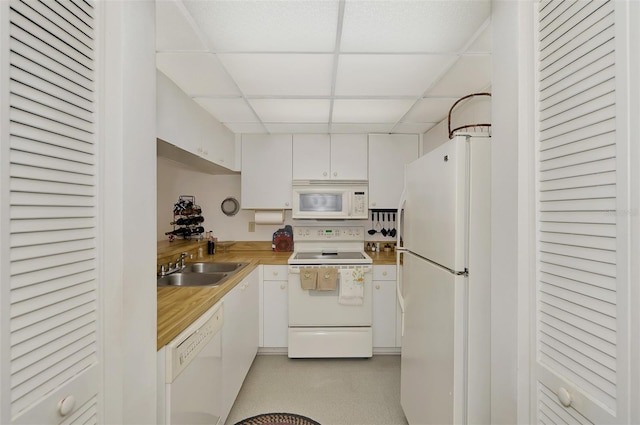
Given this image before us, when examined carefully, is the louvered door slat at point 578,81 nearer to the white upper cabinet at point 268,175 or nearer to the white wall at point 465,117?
the white wall at point 465,117

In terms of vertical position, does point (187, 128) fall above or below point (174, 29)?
below

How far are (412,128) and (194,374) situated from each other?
8.90 ft

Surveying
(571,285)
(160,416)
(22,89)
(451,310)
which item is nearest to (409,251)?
(451,310)

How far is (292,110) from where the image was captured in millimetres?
2508

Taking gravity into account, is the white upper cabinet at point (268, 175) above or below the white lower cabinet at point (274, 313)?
above

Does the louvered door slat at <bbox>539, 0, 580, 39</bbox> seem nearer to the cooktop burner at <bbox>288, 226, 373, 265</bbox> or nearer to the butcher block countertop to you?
the butcher block countertop

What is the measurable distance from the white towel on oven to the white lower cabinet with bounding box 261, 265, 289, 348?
0.53m

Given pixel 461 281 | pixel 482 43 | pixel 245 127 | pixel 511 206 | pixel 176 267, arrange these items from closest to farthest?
1. pixel 511 206
2. pixel 461 281
3. pixel 482 43
4. pixel 176 267
5. pixel 245 127

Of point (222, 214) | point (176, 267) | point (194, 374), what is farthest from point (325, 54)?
point (222, 214)

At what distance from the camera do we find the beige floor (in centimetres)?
208

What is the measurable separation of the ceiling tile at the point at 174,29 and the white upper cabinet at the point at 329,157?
1679 millimetres

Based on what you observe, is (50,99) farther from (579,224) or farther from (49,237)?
(579,224)

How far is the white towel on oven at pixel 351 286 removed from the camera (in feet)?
9.04

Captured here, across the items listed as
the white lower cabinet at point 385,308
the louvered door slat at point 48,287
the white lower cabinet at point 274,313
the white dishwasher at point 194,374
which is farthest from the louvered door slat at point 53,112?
the white lower cabinet at point 385,308
